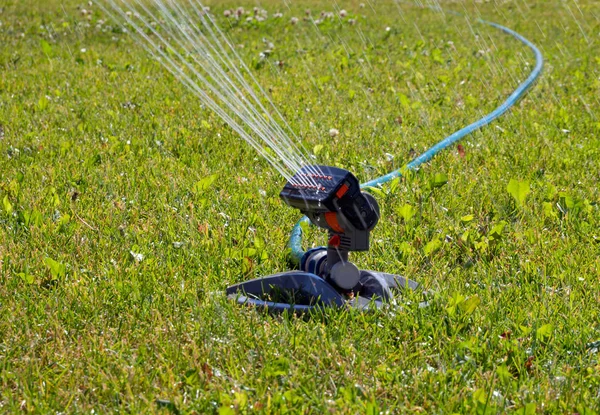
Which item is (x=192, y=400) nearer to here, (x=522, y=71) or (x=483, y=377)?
(x=483, y=377)

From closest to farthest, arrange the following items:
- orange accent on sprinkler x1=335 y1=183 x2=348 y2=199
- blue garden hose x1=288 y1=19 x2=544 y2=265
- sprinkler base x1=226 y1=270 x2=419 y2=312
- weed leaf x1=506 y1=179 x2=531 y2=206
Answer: orange accent on sprinkler x1=335 y1=183 x2=348 y2=199, sprinkler base x1=226 y1=270 x2=419 y2=312, blue garden hose x1=288 y1=19 x2=544 y2=265, weed leaf x1=506 y1=179 x2=531 y2=206

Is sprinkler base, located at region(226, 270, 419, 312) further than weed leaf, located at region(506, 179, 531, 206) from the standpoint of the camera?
No

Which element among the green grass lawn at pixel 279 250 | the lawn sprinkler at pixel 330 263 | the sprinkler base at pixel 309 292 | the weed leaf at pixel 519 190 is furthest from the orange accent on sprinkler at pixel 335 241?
the weed leaf at pixel 519 190

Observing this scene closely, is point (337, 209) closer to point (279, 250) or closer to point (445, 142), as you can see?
point (279, 250)

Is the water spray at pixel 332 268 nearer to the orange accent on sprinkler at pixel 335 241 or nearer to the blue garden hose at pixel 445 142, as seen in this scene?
the orange accent on sprinkler at pixel 335 241

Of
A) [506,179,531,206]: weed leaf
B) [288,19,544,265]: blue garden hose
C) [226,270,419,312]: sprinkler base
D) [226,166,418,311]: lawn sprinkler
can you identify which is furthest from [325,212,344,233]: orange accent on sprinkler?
[506,179,531,206]: weed leaf

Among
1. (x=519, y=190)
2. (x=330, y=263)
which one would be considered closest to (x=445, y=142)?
(x=519, y=190)

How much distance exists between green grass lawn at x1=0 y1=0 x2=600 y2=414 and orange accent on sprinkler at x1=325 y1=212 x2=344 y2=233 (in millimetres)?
257

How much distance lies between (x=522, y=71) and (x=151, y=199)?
4033mm

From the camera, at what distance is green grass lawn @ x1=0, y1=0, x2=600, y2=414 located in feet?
6.41

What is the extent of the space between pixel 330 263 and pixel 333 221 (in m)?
0.18

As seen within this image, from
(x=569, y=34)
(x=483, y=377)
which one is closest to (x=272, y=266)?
(x=483, y=377)

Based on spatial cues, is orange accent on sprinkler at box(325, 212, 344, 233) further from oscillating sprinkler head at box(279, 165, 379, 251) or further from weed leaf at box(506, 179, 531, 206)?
weed leaf at box(506, 179, 531, 206)

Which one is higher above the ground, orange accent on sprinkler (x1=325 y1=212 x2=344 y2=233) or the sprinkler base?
orange accent on sprinkler (x1=325 y1=212 x2=344 y2=233)
